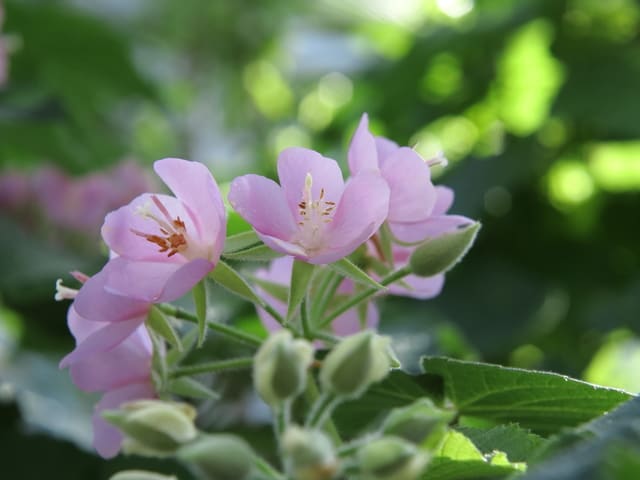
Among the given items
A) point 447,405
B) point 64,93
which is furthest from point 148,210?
point 64,93

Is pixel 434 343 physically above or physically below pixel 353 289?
above

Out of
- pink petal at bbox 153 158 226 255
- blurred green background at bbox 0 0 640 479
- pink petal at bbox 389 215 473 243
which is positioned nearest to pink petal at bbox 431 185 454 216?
pink petal at bbox 389 215 473 243

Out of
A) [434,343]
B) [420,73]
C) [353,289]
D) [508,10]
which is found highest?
[508,10]

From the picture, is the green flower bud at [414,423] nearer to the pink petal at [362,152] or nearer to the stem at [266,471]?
the stem at [266,471]

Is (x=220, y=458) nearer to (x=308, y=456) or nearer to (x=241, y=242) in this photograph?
(x=308, y=456)

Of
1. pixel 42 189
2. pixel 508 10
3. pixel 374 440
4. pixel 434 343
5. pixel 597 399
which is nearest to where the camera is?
pixel 374 440

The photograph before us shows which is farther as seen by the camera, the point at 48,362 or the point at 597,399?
the point at 48,362

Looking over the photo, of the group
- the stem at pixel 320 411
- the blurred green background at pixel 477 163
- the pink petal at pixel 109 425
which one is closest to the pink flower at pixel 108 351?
Answer: the pink petal at pixel 109 425

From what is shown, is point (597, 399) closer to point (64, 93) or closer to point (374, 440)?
point (374, 440)
